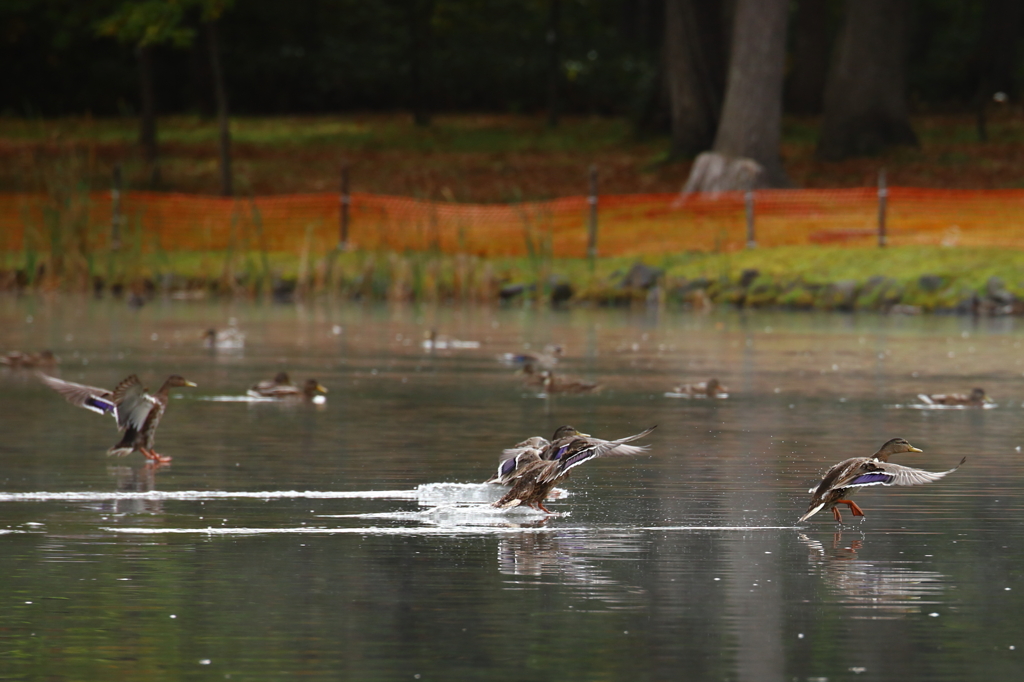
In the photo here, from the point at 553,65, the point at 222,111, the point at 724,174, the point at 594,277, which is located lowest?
the point at 594,277

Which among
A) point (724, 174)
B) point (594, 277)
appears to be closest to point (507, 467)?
point (594, 277)

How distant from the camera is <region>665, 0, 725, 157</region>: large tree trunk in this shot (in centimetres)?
4809

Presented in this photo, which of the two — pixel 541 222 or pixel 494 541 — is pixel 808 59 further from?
pixel 494 541

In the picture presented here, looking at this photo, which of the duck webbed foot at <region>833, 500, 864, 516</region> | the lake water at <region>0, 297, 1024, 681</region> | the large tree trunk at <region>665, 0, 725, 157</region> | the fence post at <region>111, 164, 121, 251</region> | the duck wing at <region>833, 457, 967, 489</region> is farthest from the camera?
the large tree trunk at <region>665, 0, 725, 157</region>

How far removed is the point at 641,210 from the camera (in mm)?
39406

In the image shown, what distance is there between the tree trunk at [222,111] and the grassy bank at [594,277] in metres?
8.19

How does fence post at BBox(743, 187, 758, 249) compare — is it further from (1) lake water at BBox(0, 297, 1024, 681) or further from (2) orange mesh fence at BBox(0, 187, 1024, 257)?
(1) lake water at BBox(0, 297, 1024, 681)

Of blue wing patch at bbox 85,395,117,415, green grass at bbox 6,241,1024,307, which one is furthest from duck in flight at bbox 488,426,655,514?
green grass at bbox 6,241,1024,307

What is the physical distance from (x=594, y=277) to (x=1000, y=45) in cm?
2834

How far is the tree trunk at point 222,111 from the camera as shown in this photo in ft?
147

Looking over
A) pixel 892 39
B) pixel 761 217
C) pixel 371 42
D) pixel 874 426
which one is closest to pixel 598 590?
pixel 874 426

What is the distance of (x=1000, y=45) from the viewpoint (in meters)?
58.8

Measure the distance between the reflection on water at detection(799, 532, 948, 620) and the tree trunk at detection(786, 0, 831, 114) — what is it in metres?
49.6

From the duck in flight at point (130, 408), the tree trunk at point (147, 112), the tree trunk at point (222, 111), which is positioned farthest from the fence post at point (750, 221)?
the duck in flight at point (130, 408)
